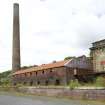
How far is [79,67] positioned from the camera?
5234 cm

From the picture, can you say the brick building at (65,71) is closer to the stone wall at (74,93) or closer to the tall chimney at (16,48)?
the stone wall at (74,93)

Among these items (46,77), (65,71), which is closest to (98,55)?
(65,71)

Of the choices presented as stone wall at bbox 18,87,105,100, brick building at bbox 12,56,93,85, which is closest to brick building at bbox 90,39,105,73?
brick building at bbox 12,56,93,85

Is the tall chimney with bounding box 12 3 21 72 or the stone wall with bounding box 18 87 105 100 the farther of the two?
the tall chimney with bounding box 12 3 21 72

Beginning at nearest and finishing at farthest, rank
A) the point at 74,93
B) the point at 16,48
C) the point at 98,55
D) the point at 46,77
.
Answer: the point at 74,93, the point at 98,55, the point at 46,77, the point at 16,48

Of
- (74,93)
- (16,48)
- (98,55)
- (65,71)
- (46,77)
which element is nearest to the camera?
(74,93)

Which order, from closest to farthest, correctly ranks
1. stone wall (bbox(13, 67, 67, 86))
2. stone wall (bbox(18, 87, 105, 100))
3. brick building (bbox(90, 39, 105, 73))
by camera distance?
stone wall (bbox(18, 87, 105, 100))
brick building (bbox(90, 39, 105, 73))
stone wall (bbox(13, 67, 67, 86))

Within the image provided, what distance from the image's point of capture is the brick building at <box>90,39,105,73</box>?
159 ft

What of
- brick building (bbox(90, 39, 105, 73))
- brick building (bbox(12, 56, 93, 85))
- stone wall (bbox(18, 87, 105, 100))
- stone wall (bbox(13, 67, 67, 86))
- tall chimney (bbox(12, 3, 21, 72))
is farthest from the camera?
tall chimney (bbox(12, 3, 21, 72))

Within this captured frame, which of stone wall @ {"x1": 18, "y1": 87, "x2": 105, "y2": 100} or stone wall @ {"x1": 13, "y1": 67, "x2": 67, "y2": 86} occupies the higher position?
stone wall @ {"x1": 13, "y1": 67, "x2": 67, "y2": 86}

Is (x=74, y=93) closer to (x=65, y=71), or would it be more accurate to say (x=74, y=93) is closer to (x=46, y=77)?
(x=65, y=71)

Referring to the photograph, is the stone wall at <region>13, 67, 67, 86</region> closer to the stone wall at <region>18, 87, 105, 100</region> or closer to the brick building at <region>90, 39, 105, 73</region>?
the stone wall at <region>18, 87, 105, 100</region>

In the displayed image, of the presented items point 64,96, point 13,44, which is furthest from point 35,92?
point 13,44

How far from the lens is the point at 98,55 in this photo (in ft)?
163
